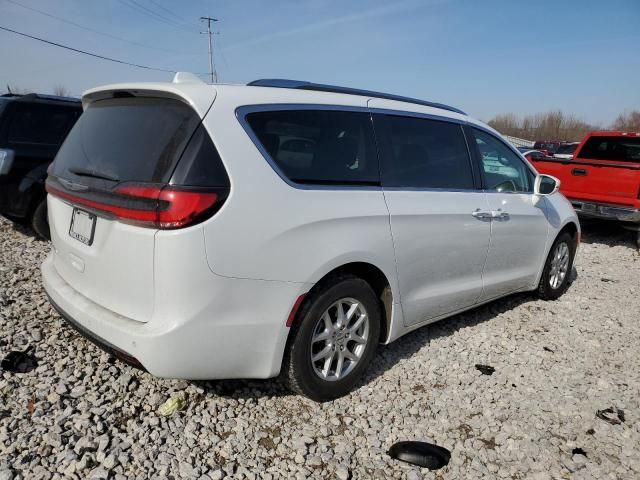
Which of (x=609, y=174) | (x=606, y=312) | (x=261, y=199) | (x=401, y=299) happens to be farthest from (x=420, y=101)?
(x=609, y=174)

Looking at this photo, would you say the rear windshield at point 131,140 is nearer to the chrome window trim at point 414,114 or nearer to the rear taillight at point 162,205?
the rear taillight at point 162,205

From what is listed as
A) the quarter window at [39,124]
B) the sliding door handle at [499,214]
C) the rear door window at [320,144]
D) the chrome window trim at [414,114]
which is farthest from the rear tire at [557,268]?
the quarter window at [39,124]

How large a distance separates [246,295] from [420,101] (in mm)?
2185

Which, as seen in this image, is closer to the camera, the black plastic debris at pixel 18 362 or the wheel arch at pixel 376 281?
the wheel arch at pixel 376 281

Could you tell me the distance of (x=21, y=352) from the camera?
3.15 metres

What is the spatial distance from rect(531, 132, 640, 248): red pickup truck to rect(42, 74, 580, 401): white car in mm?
5058

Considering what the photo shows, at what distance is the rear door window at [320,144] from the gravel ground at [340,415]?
138cm

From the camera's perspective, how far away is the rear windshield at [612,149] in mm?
8469

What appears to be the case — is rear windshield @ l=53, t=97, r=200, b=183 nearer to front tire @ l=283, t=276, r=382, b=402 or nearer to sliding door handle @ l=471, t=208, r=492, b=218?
front tire @ l=283, t=276, r=382, b=402

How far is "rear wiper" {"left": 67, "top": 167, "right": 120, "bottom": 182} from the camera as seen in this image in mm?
2357

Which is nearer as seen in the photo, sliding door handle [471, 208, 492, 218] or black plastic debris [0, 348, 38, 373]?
black plastic debris [0, 348, 38, 373]

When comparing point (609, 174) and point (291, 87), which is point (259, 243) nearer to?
point (291, 87)

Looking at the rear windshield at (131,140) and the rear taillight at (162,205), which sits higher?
the rear windshield at (131,140)

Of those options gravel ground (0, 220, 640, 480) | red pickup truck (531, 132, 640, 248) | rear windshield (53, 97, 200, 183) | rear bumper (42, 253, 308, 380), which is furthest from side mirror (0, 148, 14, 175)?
red pickup truck (531, 132, 640, 248)
